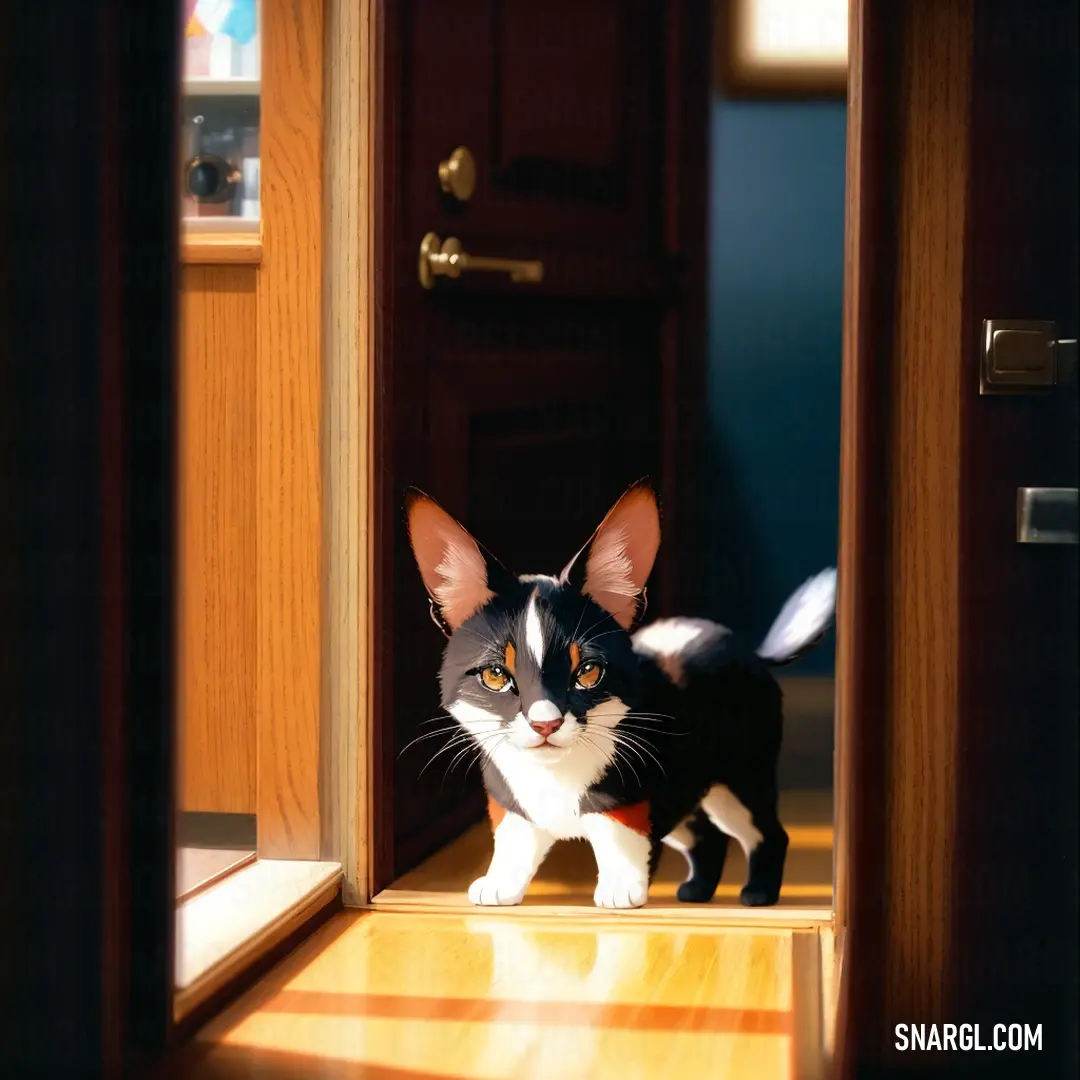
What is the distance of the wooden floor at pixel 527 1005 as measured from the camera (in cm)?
138

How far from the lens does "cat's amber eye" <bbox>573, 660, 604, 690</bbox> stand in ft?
5.90

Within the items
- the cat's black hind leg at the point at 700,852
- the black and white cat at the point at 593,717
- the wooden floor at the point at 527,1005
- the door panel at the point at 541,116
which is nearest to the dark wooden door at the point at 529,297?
the door panel at the point at 541,116

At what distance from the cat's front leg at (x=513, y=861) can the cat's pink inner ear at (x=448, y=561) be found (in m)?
0.27

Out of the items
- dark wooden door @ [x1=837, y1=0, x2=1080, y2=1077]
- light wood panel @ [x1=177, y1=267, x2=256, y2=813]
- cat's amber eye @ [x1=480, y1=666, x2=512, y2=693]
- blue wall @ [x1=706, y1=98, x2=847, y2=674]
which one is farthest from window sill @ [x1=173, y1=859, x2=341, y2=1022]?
blue wall @ [x1=706, y1=98, x2=847, y2=674]

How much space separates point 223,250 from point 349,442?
12.0 inches

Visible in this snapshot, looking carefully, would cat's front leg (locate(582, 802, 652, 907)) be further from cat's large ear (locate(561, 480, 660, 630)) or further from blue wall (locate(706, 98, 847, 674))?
blue wall (locate(706, 98, 847, 674))

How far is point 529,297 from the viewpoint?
7.41 feet

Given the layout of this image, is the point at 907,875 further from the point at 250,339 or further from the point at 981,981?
the point at 250,339

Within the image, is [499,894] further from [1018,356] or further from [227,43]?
[227,43]

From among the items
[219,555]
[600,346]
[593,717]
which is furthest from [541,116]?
[593,717]

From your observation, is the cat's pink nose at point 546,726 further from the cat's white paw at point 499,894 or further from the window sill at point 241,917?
the window sill at point 241,917

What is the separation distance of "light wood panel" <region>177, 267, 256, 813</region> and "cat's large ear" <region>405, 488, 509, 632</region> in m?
0.24

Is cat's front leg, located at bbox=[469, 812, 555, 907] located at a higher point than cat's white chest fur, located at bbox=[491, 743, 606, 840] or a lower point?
lower

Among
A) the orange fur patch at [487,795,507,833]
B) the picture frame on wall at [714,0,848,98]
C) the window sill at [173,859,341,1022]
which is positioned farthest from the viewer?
the picture frame on wall at [714,0,848,98]
